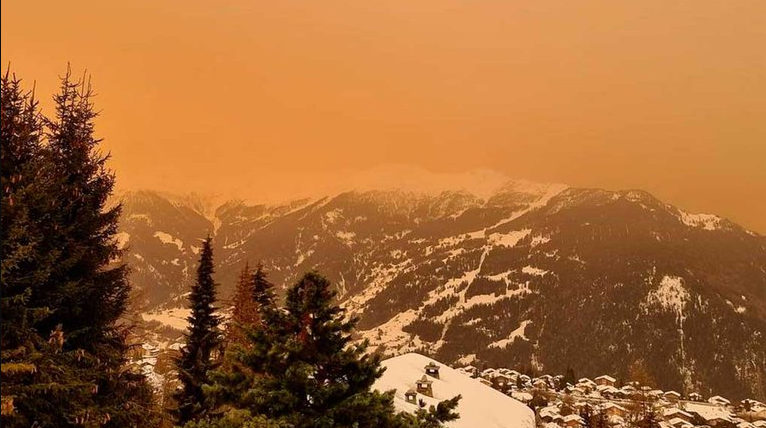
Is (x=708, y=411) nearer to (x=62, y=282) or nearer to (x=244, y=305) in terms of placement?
(x=244, y=305)

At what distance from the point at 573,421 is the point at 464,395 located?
159 ft

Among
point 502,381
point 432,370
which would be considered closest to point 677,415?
point 502,381

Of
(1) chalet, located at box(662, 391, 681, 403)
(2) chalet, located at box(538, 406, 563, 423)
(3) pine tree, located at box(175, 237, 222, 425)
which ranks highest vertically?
(3) pine tree, located at box(175, 237, 222, 425)

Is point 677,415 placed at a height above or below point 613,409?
below

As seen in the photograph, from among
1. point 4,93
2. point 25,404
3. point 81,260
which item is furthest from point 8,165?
point 25,404

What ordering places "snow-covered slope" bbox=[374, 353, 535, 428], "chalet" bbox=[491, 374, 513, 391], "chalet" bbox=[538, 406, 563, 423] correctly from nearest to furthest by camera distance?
1. "snow-covered slope" bbox=[374, 353, 535, 428]
2. "chalet" bbox=[538, 406, 563, 423]
3. "chalet" bbox=[491, 374, 513, 391]

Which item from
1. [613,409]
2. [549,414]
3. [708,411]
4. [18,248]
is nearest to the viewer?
[18,248]

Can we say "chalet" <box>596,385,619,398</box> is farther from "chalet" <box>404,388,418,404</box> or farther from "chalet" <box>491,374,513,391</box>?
"chalet" <box>404,388,418,404</box>

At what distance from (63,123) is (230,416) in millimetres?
9172

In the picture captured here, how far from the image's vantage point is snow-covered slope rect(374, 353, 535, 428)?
182ft

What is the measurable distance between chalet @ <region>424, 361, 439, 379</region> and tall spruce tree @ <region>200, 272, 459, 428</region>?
57846 mm

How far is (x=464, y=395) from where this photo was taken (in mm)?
63688

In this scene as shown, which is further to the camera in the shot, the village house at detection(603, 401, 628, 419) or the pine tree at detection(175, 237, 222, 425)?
the village house at detection(603, 401, 628, 419)

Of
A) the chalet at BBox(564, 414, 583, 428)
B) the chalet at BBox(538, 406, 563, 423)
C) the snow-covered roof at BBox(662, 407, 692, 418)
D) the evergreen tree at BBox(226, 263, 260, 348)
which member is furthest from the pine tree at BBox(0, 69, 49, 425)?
the snow-covered roof at BBox(662, 407, 692, 418)
